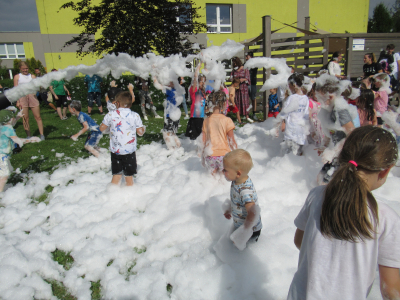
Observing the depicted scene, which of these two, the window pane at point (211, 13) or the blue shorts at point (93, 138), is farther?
the window pane at point (211, 13)

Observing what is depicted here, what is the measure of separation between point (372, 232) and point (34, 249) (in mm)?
3249

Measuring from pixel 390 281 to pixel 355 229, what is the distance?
0.32 m

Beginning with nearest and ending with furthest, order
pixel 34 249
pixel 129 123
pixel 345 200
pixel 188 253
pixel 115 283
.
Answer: pixel 345 200 < pixel 115 283 < pixel 188 253 < pixel 34 249 < pixel 129 123

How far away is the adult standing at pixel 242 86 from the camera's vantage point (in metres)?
8.73

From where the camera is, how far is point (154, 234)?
3199 mm

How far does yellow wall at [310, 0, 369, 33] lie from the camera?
1903 centimetres

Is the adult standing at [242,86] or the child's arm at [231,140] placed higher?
the adult standing at [242,86]

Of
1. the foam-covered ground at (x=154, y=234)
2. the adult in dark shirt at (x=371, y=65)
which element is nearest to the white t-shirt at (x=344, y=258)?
the foam-covered ground at (x=154, y=234)

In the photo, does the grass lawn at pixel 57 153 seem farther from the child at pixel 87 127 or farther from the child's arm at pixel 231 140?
the child's arm at pixel 231 140

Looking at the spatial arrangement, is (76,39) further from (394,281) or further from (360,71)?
(394,281)

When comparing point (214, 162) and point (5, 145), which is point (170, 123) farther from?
point (5, 145)

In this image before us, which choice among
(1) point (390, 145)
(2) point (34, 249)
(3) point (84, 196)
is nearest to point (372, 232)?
(1) point (390, 145)

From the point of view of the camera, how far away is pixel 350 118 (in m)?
3.30

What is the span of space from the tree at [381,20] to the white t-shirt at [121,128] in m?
34.4
